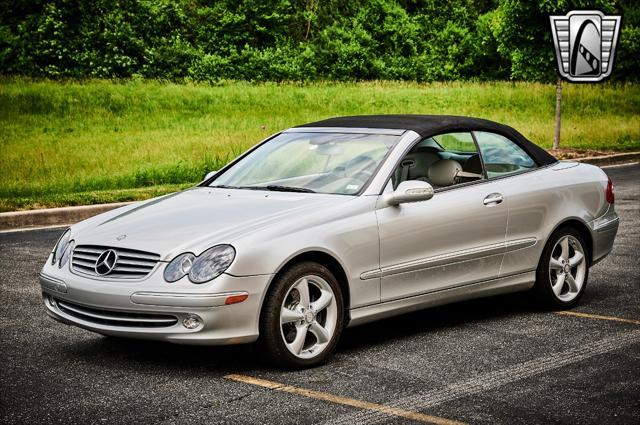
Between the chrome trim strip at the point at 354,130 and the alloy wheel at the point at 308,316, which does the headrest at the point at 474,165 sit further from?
the alloy wheel at the point at 308,316

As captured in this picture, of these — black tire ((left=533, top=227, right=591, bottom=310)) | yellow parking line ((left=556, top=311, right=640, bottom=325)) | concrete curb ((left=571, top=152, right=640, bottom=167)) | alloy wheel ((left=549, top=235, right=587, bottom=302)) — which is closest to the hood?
black tire ((left=533, top=227, right=591, bottom=310))

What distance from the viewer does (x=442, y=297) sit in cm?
685

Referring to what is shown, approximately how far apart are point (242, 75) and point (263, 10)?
16.8ft

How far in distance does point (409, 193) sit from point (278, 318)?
121 cm

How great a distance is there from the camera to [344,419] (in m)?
5.05

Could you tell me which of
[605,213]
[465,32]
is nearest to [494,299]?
[605,213]

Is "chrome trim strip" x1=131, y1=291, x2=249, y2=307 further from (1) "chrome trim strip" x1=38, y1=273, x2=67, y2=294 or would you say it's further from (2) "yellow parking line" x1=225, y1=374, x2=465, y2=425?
(1) "chrome trim strip" x1=38, y1=273, x2=67, y2=294

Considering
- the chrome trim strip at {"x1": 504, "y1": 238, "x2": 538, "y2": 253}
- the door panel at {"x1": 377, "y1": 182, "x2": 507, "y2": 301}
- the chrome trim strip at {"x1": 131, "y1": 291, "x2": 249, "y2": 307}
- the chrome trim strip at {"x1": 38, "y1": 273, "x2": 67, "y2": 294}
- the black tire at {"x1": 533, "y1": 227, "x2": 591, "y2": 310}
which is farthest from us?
the black tire at {"x1": 533, "y1": 227, "x2": 591, "y2": 310}

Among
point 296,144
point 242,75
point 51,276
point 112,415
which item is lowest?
point 242,75

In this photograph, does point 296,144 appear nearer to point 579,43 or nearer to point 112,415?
point 112,415

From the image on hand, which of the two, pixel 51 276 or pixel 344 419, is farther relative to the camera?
pixel 51 276

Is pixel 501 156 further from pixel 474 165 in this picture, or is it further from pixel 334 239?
pixel 334 239

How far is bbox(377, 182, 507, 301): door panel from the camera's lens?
6461 mm
